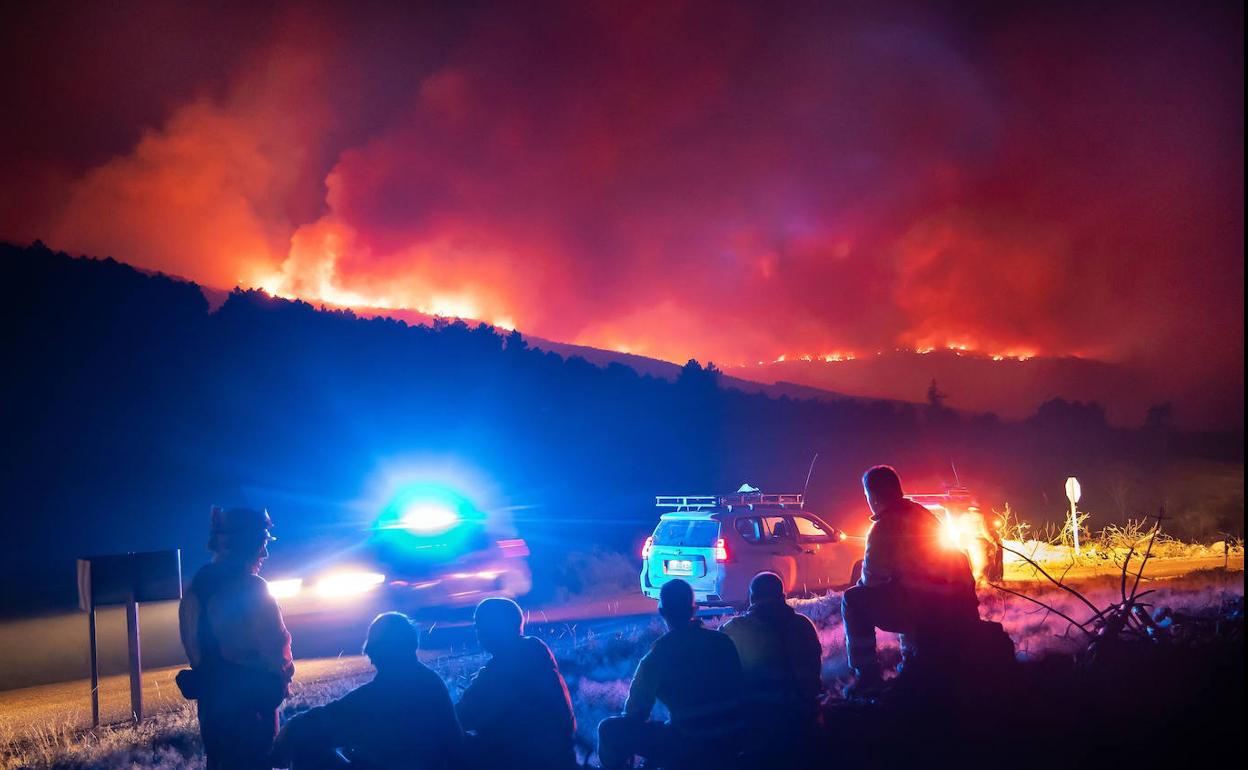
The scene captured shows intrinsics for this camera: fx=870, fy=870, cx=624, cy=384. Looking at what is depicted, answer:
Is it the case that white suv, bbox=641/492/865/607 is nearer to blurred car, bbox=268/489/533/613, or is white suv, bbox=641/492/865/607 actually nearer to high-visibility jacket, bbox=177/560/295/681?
blurred car, bbox=268/489/533/613

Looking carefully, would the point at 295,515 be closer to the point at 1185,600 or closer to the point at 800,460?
the point at 1185,600

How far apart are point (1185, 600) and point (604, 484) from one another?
1137 inches

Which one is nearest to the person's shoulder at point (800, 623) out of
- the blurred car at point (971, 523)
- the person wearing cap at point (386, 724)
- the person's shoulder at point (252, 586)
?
the person wearing cap at point (386, 724)

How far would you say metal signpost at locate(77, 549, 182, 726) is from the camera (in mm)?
7230

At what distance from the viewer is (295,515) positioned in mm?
26828

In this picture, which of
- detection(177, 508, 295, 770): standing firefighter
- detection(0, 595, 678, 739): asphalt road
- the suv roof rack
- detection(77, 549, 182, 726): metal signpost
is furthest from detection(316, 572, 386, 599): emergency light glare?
detection(177, 508, 295, 770): standing firefighter

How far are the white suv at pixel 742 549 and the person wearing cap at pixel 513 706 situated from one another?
696 cm

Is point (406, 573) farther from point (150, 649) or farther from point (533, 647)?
point (533, 647)

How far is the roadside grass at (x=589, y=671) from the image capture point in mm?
6410

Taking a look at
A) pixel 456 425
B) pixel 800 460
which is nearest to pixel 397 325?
pixel 456 425

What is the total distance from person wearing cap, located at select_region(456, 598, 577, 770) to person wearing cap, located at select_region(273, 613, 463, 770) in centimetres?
25

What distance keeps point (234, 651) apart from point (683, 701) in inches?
104

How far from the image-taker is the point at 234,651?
5.11 metres

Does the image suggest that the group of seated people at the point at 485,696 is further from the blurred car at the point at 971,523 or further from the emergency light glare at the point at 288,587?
the blurred car at the point at 971,523
